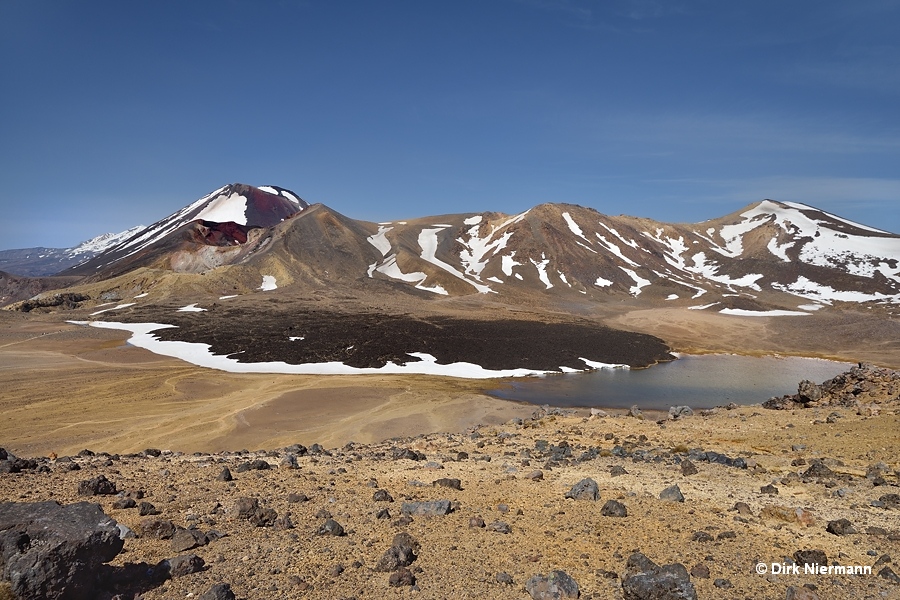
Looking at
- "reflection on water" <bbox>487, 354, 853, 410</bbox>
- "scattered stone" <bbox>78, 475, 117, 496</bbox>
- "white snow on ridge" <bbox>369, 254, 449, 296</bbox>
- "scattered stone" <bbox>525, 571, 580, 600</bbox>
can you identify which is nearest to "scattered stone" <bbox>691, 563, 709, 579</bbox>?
"scattered stone" <bbox>525, 571, 580, 600</bbox>

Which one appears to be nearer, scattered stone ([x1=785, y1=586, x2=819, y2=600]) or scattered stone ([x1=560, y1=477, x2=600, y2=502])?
scattered stone ([x1=785, y1=586, x2=819, y2=600])

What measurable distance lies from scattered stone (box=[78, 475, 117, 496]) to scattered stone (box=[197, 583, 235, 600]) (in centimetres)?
444

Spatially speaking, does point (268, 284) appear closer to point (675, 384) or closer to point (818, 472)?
point (675, 384)

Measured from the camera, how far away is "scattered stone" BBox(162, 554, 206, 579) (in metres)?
5.76

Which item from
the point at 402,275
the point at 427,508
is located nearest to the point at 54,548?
the point at 427,508

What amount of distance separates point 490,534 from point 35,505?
5.60m

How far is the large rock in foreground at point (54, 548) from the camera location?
4.51 m

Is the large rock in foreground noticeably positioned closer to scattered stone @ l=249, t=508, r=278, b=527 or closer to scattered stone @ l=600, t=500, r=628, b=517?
scattered stone @ l=249, t=508, r=278, b=527

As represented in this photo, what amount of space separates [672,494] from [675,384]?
1164 inches

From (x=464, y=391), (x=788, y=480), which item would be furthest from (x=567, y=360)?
(x=788, y=480)

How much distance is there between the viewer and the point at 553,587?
5.63 meters

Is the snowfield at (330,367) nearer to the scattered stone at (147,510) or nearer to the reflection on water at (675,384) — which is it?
the reflection on water at (675,384)

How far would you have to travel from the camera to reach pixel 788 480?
9.99 meters

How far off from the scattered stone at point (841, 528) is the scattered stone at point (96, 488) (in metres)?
11.3
